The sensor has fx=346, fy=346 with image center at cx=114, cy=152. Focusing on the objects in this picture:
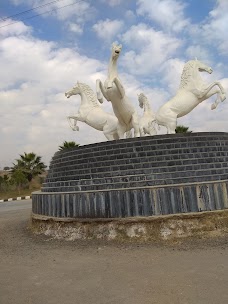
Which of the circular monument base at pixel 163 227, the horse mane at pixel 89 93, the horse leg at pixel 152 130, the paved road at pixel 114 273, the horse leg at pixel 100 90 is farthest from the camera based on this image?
the horse mane at pixel 89 93

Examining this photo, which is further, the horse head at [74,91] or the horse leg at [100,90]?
the horse head at [74,91]

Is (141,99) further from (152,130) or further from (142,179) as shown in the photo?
(142,179)

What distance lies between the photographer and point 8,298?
13.9 ft

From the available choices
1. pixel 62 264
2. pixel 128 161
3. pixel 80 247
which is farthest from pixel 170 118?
pixel 62 264

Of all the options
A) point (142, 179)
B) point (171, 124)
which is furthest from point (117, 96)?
point (142, 179)

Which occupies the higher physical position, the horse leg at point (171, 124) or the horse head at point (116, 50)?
the horse head at point (116, 50)

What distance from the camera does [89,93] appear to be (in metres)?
14.3

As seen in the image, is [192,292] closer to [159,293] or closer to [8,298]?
[159,293]

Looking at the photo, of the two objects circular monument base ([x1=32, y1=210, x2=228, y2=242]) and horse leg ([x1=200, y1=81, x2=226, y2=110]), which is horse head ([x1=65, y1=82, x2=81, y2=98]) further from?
circular monument base ([x1=32, y1=210, x2=228, y2=242])

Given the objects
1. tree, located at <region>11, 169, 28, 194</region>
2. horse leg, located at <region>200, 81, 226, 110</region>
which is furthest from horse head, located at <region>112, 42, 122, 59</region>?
tree, located at <region>11, 169, 28, 194</region>

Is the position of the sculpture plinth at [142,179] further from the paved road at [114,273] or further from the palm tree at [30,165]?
the palm tree at [30,165]

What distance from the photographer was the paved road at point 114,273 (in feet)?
13.3

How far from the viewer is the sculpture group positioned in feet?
32.3

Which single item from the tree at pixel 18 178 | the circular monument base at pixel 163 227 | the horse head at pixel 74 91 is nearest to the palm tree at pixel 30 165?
the tree at pixel 18 178
